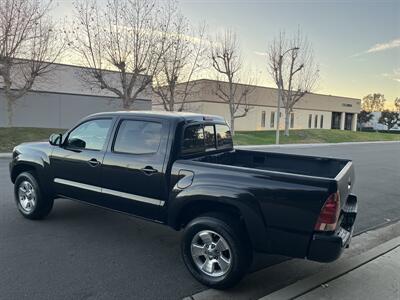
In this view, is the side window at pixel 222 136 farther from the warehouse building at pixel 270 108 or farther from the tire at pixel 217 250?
the warehouse building at pixel 270 108

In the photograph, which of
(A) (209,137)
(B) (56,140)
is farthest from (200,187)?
(B) (56,140)

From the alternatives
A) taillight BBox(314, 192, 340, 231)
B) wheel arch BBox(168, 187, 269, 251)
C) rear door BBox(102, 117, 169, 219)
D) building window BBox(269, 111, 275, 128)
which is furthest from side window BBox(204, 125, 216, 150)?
building window BBox(269, 111, 275, 128)

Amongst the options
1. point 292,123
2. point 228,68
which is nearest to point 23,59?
point 228,68

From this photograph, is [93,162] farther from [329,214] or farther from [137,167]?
[329,214]

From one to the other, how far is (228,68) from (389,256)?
89.8ft

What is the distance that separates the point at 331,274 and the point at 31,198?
4430 millimetres

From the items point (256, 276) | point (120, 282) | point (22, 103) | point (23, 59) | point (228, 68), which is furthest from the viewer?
point (228, 68)

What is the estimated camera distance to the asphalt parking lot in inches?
133

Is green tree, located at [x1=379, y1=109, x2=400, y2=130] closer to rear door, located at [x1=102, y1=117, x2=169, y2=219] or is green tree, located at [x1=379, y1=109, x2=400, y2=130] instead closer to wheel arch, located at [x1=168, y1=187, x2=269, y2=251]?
rear door, located at [x1=102, y1=117, x2=169, y2=219]

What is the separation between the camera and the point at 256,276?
3.84 metres

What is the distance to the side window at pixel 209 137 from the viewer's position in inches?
180

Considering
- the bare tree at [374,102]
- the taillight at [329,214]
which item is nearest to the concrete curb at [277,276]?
the taillight at [329,214]

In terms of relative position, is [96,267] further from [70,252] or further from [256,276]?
[256,276]

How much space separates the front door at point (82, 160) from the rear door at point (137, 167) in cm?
19
